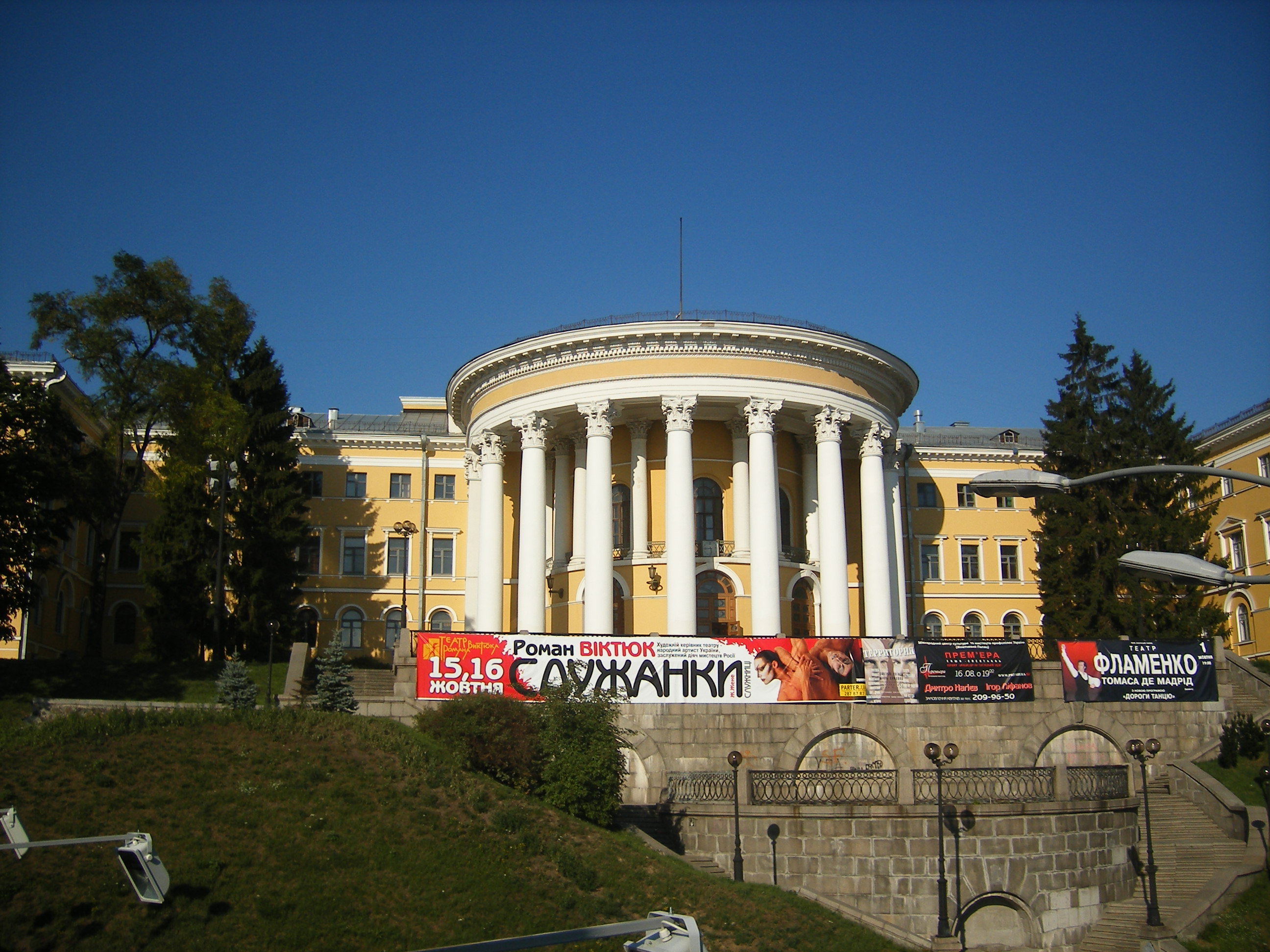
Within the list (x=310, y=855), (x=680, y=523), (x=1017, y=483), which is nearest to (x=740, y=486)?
(x=680, y=523)

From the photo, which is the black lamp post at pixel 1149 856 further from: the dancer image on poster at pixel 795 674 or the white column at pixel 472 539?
the white column at pixel 472 539

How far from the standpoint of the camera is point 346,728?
28.4 m

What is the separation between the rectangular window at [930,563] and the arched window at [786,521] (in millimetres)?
15288

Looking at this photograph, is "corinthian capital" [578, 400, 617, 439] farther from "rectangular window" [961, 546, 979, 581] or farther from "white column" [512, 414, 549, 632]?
"rectangular window" [961, 546, 979, 581]

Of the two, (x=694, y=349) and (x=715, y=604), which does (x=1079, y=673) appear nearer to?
(x=715, y=604)

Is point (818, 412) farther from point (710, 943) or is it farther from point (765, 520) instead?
point (710, 943)

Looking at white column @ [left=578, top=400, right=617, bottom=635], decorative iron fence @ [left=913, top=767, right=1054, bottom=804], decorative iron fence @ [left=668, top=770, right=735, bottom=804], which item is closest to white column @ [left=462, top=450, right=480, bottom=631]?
white column @ [left=578, top=400, right=617, bottom=635]

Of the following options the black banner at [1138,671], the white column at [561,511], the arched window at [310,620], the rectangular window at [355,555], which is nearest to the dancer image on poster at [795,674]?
the black banner at [1138,671]

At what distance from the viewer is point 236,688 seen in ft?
103

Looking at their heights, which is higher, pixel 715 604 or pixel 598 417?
pixel 598 417

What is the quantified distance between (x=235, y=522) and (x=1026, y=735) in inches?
1279

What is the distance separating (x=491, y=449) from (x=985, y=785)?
23.5m

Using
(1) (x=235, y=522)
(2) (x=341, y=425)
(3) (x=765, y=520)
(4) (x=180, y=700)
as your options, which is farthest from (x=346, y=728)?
(2) (x=341, y=425)

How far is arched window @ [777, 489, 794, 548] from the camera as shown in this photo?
4581 centimetres
